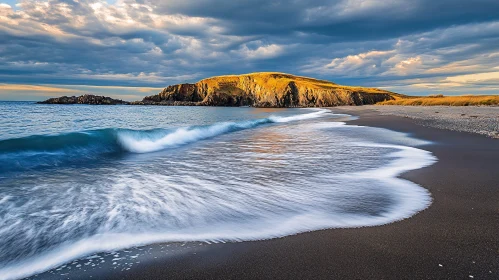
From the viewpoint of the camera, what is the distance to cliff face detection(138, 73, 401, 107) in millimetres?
110500

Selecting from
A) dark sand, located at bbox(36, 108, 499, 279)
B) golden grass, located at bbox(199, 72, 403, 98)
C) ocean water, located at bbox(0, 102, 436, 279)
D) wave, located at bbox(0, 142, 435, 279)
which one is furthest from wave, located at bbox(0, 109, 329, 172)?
golden grass, located at bbox(199, 72, 403, 98)

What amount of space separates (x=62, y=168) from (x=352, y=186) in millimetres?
6754

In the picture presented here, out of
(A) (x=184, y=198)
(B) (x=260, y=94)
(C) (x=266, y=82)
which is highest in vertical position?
(C) (x=266, y=82)

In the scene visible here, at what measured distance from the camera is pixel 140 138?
12.6 metres

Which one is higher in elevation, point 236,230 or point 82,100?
point 82,100

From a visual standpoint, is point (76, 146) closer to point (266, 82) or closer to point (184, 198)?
point (184, 198)

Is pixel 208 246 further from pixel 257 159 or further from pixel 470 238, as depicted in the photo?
pixel 257 159

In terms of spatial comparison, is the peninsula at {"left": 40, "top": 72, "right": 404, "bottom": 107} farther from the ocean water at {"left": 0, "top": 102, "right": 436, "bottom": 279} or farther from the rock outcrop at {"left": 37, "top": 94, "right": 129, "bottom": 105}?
the ocean water at {"left": 0, "top": 102, "right": 436, "bottom": 279}

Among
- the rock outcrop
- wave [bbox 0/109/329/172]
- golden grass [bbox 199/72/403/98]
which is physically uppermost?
golden grass [bbox 199/72/403/98]

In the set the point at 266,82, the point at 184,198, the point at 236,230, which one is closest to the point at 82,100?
the point at 266,82

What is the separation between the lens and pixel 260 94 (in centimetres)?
12538

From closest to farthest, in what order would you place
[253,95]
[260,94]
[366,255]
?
[366,255], [260,94], [253,95]

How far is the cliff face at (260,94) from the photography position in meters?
110

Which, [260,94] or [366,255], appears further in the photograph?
[260,94]
